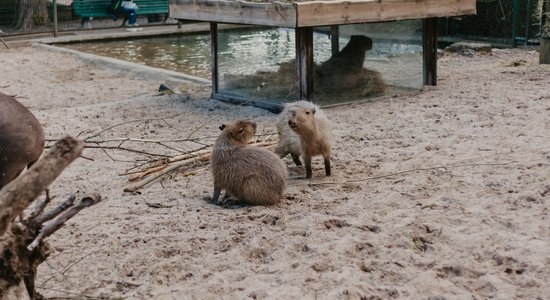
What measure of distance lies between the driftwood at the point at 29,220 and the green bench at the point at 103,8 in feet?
50.3

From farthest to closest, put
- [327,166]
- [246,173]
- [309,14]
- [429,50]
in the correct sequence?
[429,50], [309,14], [327,166], [246,173]

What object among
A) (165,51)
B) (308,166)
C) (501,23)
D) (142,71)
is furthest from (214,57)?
(501,23)

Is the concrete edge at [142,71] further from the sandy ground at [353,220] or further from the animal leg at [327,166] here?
the animal leg at [327,166]

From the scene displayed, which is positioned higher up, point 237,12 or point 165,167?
point 237,12

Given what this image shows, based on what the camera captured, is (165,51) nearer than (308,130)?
No

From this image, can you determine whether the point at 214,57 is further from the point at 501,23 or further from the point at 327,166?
the point at 501,23

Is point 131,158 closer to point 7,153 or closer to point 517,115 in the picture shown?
point 7,153

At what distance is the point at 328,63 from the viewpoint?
8.41 meters

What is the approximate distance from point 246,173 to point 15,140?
4.55ft

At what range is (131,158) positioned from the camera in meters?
6.48

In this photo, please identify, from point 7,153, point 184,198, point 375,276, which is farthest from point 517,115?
point 7,153

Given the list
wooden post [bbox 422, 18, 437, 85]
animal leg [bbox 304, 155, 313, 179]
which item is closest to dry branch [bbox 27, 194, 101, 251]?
animal leg [bbox 304, 155, 313, 179]

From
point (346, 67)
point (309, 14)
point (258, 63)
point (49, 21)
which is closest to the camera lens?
point (309, 14)

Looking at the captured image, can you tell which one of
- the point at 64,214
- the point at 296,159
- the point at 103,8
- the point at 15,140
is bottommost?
the point at 296,159
